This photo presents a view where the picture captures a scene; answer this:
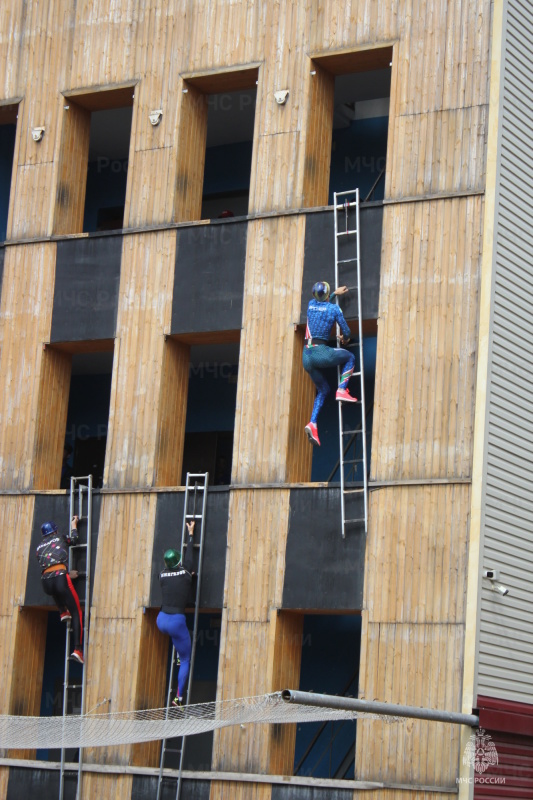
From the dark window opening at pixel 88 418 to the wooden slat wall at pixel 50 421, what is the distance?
4.26 m

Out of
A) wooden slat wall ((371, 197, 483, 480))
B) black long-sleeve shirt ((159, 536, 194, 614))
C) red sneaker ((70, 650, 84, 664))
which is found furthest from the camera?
red sneaker ((70, 650, 84, 664))

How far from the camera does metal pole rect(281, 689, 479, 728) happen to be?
16312 mm

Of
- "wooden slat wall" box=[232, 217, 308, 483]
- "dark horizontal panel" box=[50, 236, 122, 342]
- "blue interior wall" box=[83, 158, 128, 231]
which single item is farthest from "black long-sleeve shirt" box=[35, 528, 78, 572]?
"blue interior wall" box=[83, 158, 128, 231]

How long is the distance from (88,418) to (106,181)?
5455mm

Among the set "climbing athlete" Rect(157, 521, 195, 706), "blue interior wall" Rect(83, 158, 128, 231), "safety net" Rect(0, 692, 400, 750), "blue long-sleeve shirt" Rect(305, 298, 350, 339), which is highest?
"blue interior wall" Rect(83, 158, 128, 231)

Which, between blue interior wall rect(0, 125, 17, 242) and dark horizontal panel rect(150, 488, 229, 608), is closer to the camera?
dark horizontal panel rect(150, 488, 229, 608)

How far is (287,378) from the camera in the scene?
965 inches

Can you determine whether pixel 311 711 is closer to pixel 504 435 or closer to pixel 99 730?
pixel 99 730

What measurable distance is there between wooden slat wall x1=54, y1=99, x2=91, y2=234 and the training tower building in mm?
48

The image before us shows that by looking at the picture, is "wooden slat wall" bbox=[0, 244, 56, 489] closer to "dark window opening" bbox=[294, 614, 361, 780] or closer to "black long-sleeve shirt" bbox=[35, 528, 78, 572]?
"black long-sleeve shirt" bbox=[35, 528, 78, 572]

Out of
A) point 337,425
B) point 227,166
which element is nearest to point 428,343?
point 337,425

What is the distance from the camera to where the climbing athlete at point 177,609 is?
78.9ft

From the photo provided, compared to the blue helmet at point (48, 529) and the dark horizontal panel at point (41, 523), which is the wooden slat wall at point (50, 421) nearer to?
the dark horizontal panel at point (41, 523)

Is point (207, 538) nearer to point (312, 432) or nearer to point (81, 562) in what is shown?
point (81, 562)
